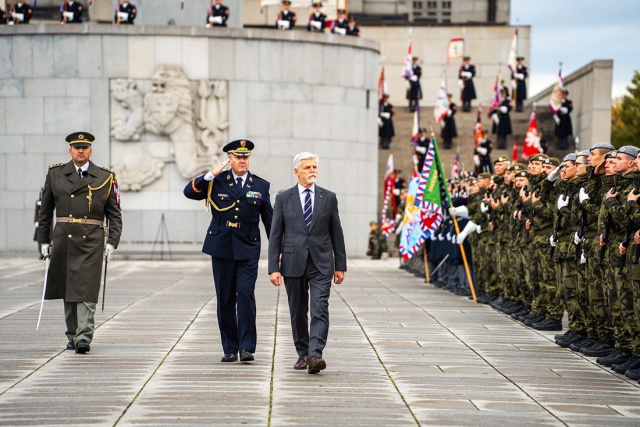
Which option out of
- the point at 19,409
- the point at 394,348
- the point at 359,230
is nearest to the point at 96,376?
the point at 19,409

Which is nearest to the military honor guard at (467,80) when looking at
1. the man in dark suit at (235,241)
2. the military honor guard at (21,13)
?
the military honor guard at (21,13)

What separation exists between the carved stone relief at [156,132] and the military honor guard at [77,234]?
2071cm

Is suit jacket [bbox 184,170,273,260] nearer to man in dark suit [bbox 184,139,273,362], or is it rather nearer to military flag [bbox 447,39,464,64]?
man in dark suit [bbox 184,139,273,362]

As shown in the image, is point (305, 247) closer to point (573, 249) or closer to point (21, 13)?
point (573, 249)

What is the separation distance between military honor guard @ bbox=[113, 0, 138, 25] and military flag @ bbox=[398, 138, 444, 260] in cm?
1290

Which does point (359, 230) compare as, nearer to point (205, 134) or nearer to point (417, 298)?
point (205, 134)

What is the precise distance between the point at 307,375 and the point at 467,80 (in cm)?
3400

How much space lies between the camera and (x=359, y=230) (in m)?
35.2

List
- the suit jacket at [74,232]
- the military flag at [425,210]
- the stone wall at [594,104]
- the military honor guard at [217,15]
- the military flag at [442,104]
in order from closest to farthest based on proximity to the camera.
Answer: the suit jacket at [74,232], the military flag at [425,210], the military honor guard at [217,15], the stone wall at [594,104], the military flag at [442,104]

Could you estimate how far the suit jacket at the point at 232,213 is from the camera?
10.9 metres

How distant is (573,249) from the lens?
12.2m

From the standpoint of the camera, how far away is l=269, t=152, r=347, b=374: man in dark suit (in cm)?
1035

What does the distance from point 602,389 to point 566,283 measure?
3.13 metres

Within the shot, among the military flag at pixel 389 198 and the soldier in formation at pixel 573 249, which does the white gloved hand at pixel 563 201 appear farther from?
the military flag at pixel 389 198
